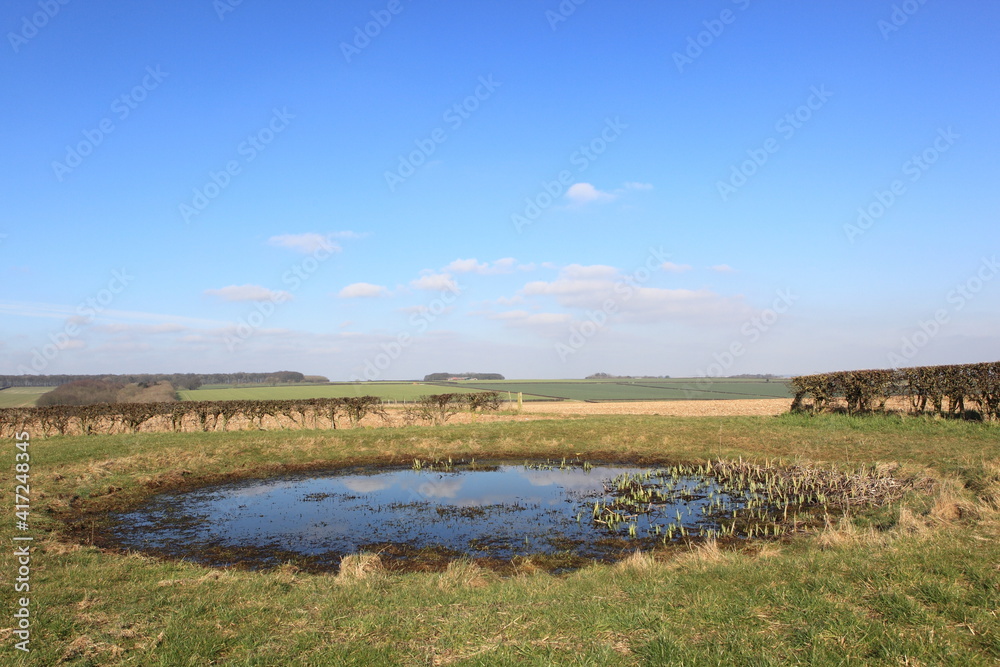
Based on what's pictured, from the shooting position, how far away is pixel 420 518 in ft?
40.6

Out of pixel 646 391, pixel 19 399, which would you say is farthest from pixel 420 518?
pixel 646 391

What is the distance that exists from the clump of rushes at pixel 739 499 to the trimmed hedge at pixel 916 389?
31.4 ft

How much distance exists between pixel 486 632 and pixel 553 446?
55.4 feet

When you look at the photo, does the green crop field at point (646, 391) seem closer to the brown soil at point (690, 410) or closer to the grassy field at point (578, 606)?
the brown soil at point (690, 410)

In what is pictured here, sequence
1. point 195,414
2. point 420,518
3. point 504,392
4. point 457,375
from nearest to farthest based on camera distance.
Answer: point 420,518, point 195,414, point 504,392, point 457,375

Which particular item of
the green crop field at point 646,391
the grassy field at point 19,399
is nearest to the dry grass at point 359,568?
the grassy field at point 19,399

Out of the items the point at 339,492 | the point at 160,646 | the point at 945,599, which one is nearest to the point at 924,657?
the point at 945,599

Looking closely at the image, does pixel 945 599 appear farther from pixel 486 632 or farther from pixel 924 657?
pixel 486 632

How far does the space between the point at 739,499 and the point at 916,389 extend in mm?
14521

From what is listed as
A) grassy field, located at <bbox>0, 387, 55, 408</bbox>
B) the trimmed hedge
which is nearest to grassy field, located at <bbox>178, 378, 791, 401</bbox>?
grassy field, located at <bbox>0, 387, 55, 408</bbox>

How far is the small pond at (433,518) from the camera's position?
987 cm

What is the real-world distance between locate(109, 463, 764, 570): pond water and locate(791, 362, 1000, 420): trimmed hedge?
12900 mm

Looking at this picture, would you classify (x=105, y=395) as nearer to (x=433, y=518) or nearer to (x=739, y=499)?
(x=433, y=518)

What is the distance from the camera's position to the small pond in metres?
9.87
